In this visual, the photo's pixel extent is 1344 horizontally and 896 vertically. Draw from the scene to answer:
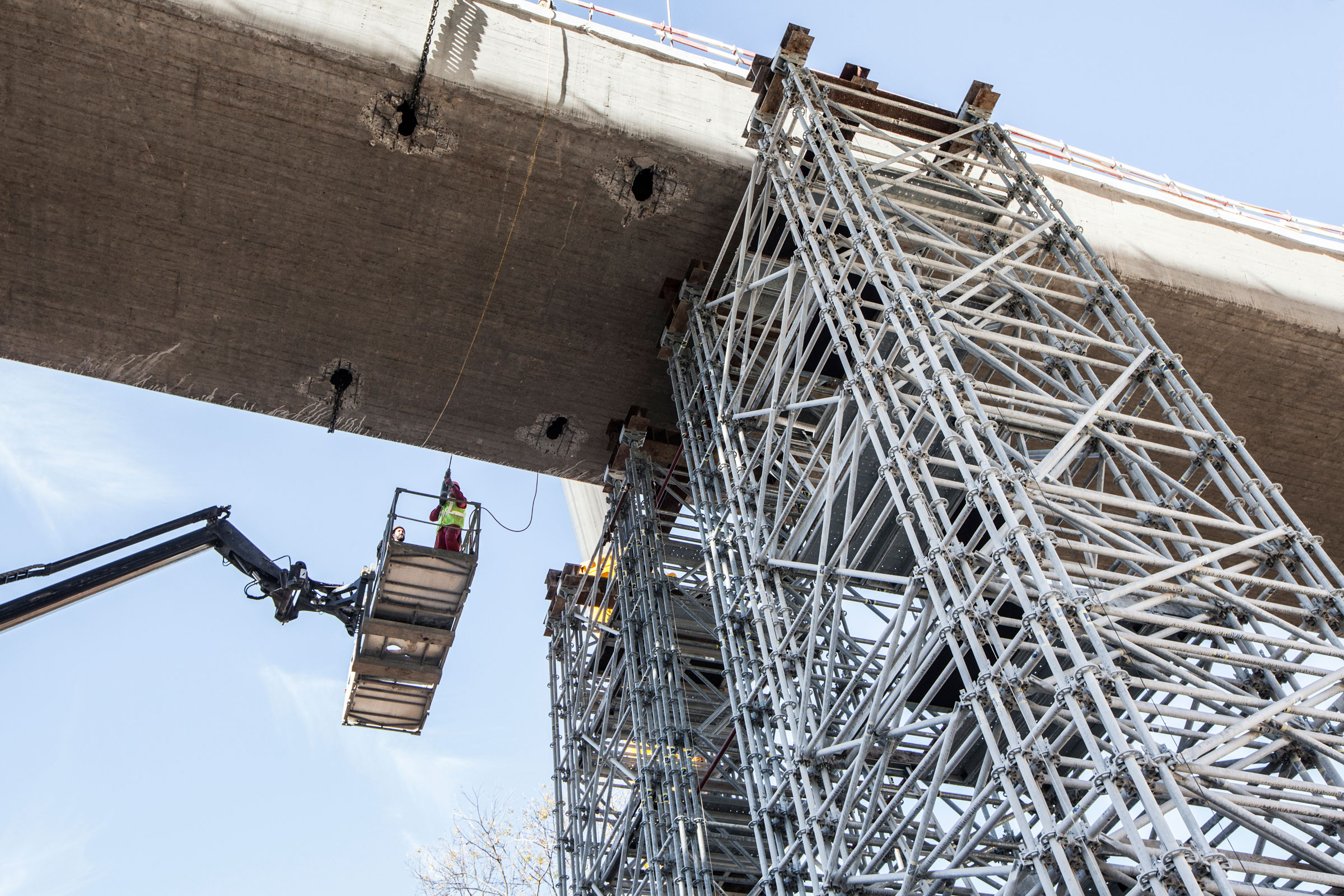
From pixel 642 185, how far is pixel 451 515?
21.0 ft

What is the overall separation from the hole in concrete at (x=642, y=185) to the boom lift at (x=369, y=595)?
5.83 metres

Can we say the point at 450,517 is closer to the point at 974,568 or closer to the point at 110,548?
the point at 110,548

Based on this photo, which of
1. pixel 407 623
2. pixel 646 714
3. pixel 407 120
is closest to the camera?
pixel 407 120

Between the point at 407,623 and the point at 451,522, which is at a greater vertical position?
the point at 451,522

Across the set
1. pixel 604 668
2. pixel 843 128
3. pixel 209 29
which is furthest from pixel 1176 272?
pixel 209 29

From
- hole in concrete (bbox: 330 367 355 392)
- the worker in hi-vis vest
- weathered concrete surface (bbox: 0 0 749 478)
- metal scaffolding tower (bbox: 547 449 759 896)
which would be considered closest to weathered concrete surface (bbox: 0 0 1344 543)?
weathered concrete surface (bbox: 0 0 749 478)

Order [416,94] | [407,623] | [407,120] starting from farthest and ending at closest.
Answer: [407,623] → [407,120] → [416,94]

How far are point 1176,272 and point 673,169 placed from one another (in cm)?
731

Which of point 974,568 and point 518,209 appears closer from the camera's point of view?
point 974,568

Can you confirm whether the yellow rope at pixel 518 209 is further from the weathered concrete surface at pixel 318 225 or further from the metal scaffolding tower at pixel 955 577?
the metal scaffolding tower at pixel 955 577

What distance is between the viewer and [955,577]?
8.01 m

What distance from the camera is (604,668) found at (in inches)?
733

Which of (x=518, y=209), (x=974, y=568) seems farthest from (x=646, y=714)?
(x=974, y=568)

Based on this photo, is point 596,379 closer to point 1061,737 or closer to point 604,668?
point 604,668
